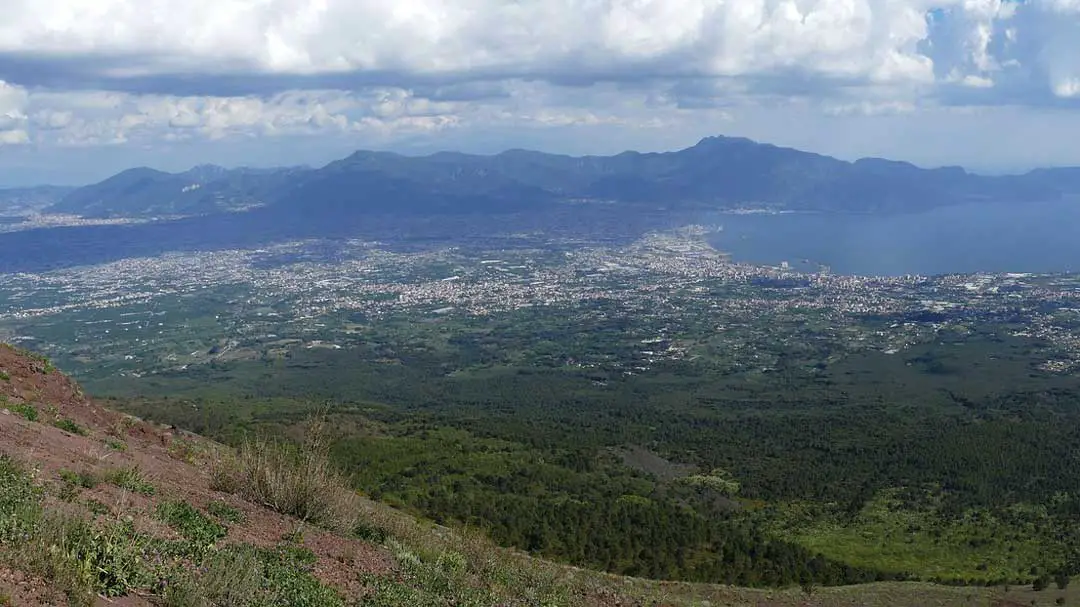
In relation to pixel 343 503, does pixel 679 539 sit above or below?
below

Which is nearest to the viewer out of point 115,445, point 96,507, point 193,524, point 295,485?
point 96,507

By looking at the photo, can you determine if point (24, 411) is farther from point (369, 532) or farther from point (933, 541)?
point (933, 541)

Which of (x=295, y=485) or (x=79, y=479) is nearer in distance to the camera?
(x=79, y=479)

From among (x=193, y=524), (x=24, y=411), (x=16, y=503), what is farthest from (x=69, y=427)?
(x=16, y=503)

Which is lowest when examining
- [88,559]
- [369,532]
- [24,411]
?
[369,532]

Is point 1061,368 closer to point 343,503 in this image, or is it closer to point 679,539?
point 679,539

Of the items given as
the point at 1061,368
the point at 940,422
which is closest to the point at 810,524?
the point at 940,422
